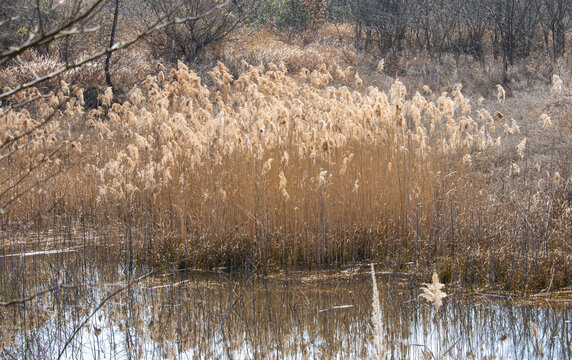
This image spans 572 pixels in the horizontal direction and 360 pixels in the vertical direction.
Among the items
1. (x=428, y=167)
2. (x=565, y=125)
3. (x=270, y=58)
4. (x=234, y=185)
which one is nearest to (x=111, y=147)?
(x=234, y=185)

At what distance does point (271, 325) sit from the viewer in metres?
3.61

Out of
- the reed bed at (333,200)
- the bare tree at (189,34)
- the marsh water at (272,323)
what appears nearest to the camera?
the marsh water at (272,323)

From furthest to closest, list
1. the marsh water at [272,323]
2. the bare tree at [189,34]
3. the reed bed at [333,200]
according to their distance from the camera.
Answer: the bare tree at [189,34] → the reed bed at [333,200] → the marsh water at [272,323]

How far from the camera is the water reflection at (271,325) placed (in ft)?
10.7

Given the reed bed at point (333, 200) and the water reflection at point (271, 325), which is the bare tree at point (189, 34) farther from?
the water reflection at point (271, 325)

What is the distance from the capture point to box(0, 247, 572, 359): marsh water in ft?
10.7

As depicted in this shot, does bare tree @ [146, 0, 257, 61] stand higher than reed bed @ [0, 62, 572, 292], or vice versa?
bare tree @ [146, 0, 257, 61]

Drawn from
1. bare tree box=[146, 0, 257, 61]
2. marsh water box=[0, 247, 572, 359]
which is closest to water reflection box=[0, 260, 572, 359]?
marsh water box=[0, 247, 572, 359]

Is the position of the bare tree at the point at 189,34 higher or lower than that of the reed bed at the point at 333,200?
higher

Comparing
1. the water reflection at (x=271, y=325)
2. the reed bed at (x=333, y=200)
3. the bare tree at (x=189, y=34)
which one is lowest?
the water reflection at (x=271, y=325)

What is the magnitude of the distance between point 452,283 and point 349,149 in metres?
1.79

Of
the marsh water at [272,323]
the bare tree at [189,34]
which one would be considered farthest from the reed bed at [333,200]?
the bare tree at [189,34]

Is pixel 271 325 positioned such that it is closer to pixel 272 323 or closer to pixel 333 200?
pixel 272 323

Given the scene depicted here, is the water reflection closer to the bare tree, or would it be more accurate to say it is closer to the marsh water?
the marsh water
